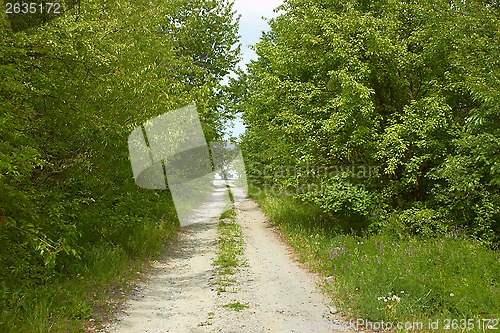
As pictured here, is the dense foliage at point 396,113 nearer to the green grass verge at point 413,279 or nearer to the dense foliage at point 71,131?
the green grass verge at point 413,279

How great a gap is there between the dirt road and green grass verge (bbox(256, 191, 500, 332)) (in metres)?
0.62

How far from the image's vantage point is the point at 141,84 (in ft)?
31.2

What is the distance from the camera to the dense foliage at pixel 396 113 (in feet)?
32.4

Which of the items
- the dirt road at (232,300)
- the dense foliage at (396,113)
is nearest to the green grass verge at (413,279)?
the dirt road at (232,300)

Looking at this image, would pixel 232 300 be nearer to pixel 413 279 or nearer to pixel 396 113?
pixel 413 279

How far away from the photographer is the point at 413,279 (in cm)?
703

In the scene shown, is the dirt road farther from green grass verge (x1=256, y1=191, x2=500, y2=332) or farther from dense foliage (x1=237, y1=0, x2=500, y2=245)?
dense foliage (x1=237, y1=0, x2=500, y2=245)

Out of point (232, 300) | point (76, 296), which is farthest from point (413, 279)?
point (76, 296)

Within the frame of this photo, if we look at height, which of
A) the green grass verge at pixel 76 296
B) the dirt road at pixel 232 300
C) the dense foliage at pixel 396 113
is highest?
the dense foliage at pixel 396 113

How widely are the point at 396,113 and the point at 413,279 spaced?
21.3 feet

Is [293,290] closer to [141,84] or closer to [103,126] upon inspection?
[103,126]

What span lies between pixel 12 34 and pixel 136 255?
7.11 metres

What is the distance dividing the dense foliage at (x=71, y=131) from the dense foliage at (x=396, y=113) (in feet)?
13.7

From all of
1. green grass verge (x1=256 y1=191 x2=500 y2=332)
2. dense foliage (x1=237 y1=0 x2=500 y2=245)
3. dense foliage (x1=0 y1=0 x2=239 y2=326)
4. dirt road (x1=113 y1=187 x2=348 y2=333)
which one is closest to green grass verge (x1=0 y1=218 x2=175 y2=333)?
dense foliage (x1=0 y1=0 x2=239 y2=326)
